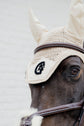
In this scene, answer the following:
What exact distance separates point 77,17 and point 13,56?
2017 mm

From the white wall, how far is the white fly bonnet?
1.78 m

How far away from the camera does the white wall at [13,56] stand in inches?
122

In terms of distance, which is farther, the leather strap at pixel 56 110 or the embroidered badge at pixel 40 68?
the embroidered badge at pixel 40 68

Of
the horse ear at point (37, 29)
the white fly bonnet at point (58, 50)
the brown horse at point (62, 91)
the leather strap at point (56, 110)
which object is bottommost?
the leather strap at point (56, 110)

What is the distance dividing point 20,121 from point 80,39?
1.88ft

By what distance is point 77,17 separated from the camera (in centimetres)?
126

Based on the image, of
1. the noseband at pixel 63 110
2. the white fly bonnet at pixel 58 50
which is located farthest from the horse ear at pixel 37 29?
the noseband at pixel 63 110

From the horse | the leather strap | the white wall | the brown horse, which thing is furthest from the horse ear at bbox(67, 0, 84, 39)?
the white wall

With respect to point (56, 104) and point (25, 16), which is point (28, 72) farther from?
point (25, 16)

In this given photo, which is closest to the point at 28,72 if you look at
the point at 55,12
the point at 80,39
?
the point at 80,39

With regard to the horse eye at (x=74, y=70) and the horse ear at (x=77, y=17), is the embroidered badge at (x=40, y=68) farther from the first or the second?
the horse ear at (x=77, y=17)

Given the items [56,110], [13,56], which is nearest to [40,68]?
[56,110]

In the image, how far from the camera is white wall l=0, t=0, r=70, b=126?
309 cm

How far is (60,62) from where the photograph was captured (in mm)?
1240
